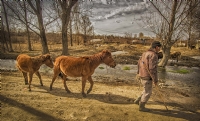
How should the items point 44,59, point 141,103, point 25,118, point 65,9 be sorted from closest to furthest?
point 25,118 < point 141,103 < point 44,59 < point 65,9

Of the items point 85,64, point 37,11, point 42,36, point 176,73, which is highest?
point 37,11

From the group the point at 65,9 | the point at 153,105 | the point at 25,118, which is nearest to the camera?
the point at 25,118

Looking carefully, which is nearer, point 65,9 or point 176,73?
point 176,73

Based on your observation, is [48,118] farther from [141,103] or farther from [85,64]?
[141,103]

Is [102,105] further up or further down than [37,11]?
further down

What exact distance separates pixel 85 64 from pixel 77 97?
147 centimetres

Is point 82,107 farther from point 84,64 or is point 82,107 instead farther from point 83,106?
point 84,64

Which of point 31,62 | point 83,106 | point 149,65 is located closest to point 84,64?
point 83,106

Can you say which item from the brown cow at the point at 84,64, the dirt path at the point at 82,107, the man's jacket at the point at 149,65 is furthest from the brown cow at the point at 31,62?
the man's jacket at the point at 149,65

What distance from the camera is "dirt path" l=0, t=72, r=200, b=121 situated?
5238 mm

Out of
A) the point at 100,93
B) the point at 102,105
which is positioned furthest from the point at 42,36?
the point at 102,105

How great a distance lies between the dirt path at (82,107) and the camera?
206 inches

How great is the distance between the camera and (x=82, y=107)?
590 cm

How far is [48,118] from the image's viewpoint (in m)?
5.02
